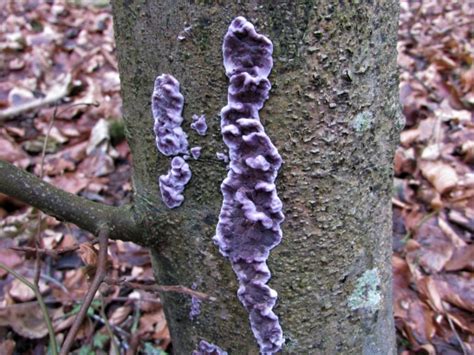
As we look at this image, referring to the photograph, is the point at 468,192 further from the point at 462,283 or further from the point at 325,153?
the point at 325,153

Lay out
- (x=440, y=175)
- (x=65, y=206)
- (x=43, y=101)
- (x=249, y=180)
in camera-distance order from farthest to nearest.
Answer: (x=43, y=101)
(x=440, y=175)
(x=65, y=206)
(x=249, y=180)

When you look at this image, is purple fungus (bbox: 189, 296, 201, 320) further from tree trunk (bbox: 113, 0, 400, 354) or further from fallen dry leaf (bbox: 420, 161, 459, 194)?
fallen dry leaf (bbox: 420, 161, 459, 194)

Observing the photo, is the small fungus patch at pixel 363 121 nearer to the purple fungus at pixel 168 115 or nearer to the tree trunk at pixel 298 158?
the tree trunk at pixel 298 158

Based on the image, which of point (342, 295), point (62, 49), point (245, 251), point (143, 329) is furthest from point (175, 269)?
point (62, 49)

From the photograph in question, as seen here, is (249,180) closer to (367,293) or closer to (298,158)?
(298,158)

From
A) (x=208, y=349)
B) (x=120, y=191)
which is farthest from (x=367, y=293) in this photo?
(x=120, y=191)

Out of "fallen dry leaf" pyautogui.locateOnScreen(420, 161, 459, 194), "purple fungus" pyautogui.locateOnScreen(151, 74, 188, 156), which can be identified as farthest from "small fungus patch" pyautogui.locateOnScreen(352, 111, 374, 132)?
Answer: "fallen dry leaf" pyautogui.locateOnScreen(420, 161, 459, 194)
